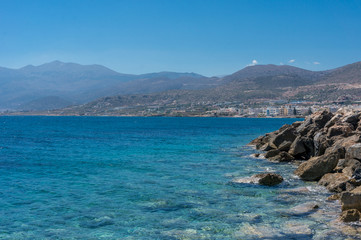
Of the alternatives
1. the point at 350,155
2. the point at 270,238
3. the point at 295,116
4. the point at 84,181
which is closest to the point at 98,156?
the point at 84,181

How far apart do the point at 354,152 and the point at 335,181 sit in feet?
9.20

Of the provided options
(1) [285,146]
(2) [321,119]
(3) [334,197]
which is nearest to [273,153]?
(1) [285,146]

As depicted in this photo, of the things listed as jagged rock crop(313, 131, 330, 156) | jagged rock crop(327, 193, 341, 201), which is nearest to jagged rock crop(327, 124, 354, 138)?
A: jagged rock crop(313, 131, 330, 156)

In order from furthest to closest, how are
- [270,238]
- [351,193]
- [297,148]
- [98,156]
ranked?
[98,156]
[297,148]
[351,193]
[270,238]

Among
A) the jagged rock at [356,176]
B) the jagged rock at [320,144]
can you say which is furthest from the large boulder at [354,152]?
the jagged rock at [320,144]

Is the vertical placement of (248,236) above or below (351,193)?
below

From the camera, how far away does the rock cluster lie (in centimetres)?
1550

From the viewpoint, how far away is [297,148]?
95.9 feet

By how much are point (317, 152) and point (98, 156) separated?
65.4 ft

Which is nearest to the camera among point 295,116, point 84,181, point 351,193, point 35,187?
point 351,193

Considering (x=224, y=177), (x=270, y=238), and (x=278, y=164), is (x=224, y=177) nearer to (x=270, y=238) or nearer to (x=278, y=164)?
(x=278, y=164)

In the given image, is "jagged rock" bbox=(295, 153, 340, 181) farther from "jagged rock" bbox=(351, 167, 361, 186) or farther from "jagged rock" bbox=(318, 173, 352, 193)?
"jagged rock" bbox=(351, 167, 361, 186)

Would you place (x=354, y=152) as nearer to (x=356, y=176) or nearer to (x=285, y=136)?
(x=356, y=176)

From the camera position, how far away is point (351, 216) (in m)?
13.2
